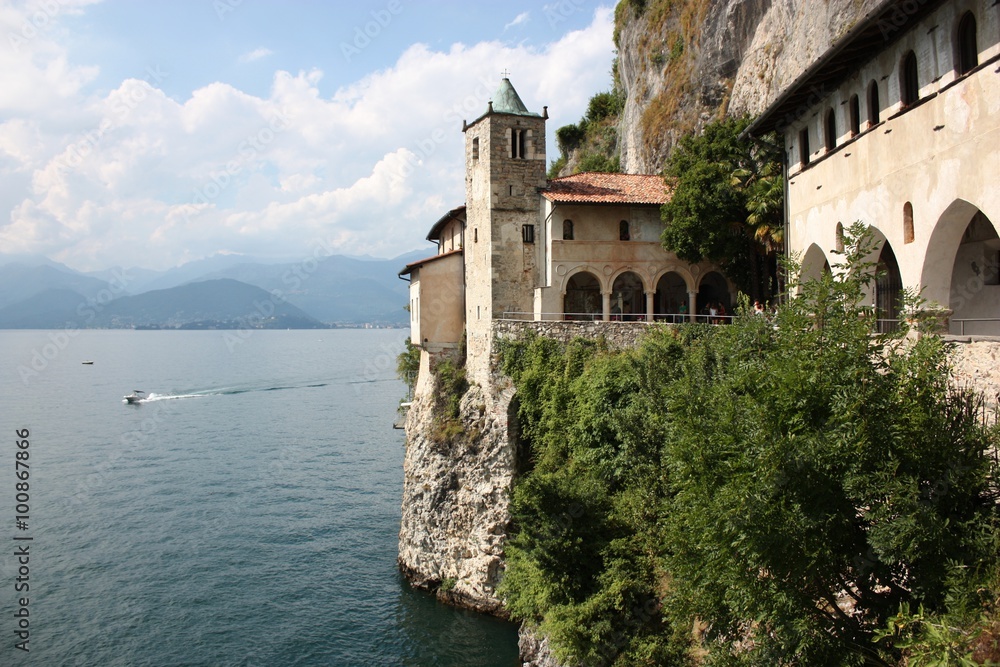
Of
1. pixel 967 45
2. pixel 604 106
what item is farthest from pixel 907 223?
pixel 604 106

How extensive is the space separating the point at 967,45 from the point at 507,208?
20.3 meters

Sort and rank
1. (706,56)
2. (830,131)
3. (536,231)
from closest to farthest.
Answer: (830,131), (536,231), (706,56)

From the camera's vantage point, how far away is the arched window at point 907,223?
18.2m

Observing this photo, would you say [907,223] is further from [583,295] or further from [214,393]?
[214,393]

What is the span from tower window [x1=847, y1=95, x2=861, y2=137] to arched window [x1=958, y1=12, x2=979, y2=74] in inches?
193

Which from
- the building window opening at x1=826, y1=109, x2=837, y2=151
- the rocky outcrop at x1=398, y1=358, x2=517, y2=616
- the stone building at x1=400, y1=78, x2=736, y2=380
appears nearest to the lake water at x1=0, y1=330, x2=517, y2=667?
the rocky outcrop at x1=398, y1=358, x2=517, y2=616

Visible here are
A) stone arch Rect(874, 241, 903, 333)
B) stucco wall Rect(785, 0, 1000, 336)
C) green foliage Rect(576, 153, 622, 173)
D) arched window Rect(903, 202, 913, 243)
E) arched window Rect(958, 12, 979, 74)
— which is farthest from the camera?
green foliage Rect(576, 153, 622, 173)

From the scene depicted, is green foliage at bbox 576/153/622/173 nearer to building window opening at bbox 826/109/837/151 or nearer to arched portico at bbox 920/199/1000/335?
building window opening at bbox 826/109/837/151

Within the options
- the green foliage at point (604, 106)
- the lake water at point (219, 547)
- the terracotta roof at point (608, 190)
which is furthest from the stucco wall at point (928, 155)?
the green foliage at point (604, 106)

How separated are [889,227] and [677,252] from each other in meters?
14.2

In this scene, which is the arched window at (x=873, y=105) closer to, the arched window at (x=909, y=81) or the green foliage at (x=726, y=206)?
the arched window at (x=909, y=81)

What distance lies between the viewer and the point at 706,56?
4116cm

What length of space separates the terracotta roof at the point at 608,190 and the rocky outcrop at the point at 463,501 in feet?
30.1

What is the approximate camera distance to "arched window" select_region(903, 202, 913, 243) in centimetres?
1825
